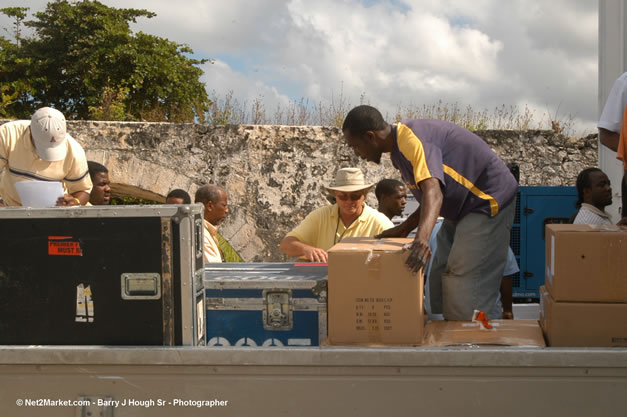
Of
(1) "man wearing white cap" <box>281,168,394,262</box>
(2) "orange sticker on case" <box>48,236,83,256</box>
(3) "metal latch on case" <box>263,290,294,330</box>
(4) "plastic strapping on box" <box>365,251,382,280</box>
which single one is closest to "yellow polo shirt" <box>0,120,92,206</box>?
(1) "man wearing white cap" <box>281,168,394,262</box>

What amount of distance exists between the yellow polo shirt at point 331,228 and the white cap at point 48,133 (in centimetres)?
179

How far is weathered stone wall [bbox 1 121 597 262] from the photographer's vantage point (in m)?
8.34

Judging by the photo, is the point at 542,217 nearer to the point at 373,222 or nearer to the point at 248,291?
the point at 373,222

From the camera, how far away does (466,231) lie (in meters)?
3.17

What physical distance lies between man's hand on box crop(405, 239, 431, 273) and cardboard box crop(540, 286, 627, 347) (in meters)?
0.62

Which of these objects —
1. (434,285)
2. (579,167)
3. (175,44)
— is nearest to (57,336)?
(434,285)

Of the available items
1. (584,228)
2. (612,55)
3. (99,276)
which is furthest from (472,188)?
(612,55)

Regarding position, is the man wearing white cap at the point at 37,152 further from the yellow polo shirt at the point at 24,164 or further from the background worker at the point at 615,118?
the background worker at the point at 615,118

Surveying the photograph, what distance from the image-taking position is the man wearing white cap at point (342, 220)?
13.9 feet

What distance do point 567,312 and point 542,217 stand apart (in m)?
4.22

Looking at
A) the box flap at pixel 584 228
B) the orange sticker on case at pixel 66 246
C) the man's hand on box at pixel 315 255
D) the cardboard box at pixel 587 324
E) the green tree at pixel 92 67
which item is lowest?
the cardboard box at pixel 587 324

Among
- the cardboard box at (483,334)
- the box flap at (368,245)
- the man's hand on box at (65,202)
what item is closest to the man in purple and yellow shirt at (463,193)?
the cardboard box at (483,334)

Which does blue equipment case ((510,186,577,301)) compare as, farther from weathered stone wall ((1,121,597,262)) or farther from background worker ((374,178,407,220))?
weathered stone wall ((1,121,597,262))

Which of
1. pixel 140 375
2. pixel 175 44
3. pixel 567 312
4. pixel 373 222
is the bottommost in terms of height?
pixel 140 375
